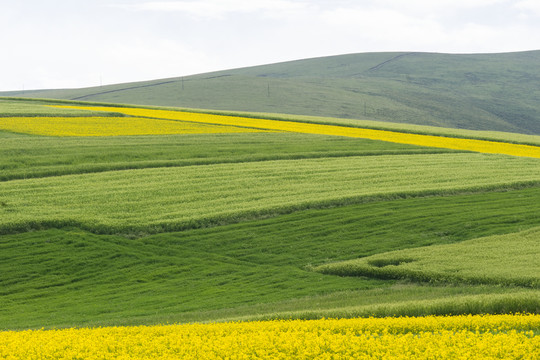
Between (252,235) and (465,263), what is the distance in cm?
861

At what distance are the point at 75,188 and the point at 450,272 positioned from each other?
744 inches

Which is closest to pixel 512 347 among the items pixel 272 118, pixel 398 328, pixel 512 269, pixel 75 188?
pixel 398 328

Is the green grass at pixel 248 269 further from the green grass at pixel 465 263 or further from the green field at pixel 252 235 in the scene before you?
the green grass at pixel 465 263

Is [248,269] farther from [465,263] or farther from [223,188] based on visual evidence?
[223,188]

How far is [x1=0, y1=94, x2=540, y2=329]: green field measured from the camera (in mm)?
18375

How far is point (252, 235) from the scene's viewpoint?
25781mm

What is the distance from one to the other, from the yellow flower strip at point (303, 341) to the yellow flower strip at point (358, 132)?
1428 inches

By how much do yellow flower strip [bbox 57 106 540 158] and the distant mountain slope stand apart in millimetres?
31417

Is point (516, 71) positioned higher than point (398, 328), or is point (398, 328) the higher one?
point (516, 71)

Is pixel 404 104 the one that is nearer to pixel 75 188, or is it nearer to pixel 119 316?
pixel 75 188

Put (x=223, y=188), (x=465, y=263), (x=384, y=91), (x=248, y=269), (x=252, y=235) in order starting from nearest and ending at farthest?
(x=465, y=263) → (x=248, y=269) → (x=252, y=235) → (x=223, y=188) → (x=384, y=91)

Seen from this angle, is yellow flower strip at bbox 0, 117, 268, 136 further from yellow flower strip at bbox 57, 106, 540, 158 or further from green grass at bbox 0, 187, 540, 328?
green grass at bbox 0, 187, 540, 328

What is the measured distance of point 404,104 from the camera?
112375 millimetres

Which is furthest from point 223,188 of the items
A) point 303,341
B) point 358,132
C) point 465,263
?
point 358,132
